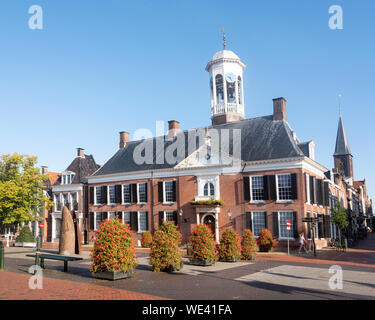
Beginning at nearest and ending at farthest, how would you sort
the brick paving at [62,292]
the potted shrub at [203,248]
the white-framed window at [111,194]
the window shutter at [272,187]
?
the brick paving at [62,292], the potted shrub at [203,248], the window shutter at [272,187], the white-framed window at [111,194]

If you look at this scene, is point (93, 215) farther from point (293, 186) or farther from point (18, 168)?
point (293, 186)

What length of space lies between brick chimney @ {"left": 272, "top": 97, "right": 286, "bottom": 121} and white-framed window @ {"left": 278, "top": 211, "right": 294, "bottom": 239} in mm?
9116

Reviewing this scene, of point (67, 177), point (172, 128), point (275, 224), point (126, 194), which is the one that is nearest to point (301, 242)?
point (275, 224)

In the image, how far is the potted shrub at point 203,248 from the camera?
17.2 meters

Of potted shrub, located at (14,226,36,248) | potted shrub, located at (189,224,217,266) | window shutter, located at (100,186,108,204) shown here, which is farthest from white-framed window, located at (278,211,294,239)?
potted shrub, located at (14,226,36,248)

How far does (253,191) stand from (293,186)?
10.9ft

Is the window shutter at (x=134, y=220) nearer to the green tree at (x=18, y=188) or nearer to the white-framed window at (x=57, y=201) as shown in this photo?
the green tree at (x=18, y=188)

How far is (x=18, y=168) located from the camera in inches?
1391

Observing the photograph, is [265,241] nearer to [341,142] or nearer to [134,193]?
[134,193]

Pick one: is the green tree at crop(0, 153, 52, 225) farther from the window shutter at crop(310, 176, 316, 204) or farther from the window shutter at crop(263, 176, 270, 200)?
the window shutter at crop(310, 176, 316, 204)

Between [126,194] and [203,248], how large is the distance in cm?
2055

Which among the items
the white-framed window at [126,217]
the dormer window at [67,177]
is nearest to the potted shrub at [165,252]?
the white-framed window at [126,217]

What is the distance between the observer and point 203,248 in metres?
17.3

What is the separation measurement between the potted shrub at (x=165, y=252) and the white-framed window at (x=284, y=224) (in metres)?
13.9
